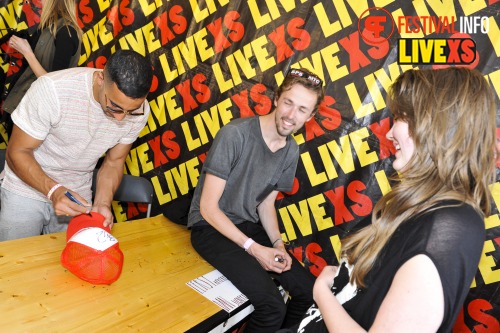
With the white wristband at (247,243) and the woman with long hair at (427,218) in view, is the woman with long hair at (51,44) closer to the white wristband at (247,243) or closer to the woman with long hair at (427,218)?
the white wristband at (247,243)

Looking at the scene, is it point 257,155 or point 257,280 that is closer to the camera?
point 257,280

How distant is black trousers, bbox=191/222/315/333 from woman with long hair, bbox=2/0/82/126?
1405 millimetres

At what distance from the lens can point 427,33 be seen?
2.66 meters

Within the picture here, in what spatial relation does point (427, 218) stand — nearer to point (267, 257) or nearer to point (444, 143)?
point (444, 143)

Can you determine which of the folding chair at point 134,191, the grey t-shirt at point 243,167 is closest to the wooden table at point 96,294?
the grey t-shirt at point 243,167

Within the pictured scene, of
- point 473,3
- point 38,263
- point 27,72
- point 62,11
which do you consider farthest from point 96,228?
point 473,3

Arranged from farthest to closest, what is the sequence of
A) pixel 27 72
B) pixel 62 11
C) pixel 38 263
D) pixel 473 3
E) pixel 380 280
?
pixel 27 72
pixel 62 11
pixel 473 3
pixel 38 263
pixel 380 280

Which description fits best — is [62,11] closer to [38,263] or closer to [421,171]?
[38,263]

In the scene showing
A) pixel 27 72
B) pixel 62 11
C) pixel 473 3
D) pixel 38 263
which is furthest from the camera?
pixel 27 72

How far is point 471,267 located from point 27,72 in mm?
3067

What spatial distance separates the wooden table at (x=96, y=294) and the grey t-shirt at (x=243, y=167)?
0.37 meters

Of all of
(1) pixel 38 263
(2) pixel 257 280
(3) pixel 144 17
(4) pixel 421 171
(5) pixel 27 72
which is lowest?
(2) pixel 257 280

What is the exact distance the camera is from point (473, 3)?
2.54 metres

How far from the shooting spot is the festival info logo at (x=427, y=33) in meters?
2.57
